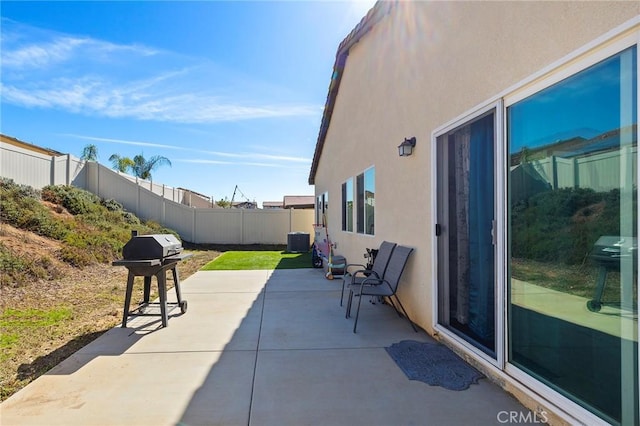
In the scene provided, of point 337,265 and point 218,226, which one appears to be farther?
point 218,226

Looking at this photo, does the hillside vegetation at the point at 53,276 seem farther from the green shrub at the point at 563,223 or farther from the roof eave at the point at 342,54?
the roof eave at the point at 342,54

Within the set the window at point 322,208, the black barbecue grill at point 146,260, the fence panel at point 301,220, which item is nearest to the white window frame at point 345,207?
the window at point 322,208

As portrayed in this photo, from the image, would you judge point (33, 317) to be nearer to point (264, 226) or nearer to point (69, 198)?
point (69, 198)

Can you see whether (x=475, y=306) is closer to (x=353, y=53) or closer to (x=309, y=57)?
(x=353, y=53)

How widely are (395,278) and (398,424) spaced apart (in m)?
2.35

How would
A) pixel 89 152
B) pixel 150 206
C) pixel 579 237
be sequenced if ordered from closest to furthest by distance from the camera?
pixel 579 237
pixel 150 206
pixel 89 152

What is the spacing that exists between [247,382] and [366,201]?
4.64 m

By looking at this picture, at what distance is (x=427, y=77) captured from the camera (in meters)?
3.99

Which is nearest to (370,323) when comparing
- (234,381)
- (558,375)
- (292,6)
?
(234,381)

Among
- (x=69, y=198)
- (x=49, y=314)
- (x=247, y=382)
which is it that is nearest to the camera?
(x=247, y=382)

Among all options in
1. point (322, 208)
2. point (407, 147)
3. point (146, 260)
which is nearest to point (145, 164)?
point (322, 208)

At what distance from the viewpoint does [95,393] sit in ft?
8.87

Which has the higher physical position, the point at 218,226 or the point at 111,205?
the point at 111,205

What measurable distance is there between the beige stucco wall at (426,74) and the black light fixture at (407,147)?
0.30 feet
